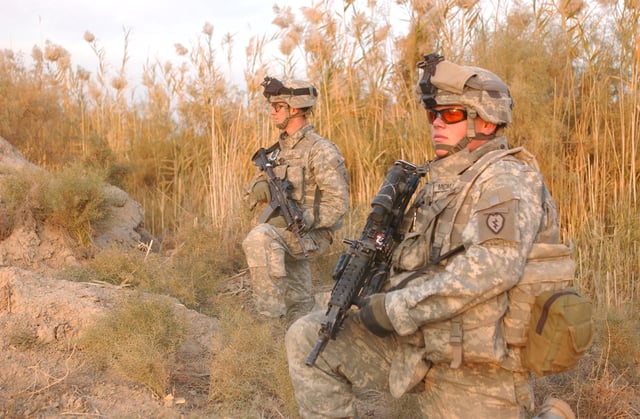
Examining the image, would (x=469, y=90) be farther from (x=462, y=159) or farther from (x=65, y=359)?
(x=65, y=359)

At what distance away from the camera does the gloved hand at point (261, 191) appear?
16.0 ft

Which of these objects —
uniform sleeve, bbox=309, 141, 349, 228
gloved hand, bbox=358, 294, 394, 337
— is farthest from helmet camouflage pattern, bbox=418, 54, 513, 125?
uniform sleeve, bbox=309, 141, 349, 228

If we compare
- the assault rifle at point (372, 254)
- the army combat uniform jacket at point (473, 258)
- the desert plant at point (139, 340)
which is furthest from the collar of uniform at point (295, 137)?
the army combat uniform jacket at point (473, 258)

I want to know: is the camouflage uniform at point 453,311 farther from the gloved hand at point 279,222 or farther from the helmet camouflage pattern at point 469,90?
the gloved hand at point 279,222

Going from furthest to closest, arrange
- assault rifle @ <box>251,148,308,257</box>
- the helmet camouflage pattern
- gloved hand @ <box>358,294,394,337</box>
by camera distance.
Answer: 1. assault rifle @ <box>251,148,308,257</box>
2. the helmet camouflage pattern
3. gloved hand @ <box>358,294,394,337</box>

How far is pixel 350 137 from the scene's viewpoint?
7027 mm

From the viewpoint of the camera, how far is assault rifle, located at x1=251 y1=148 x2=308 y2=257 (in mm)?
4684

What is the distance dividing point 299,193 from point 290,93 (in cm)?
77

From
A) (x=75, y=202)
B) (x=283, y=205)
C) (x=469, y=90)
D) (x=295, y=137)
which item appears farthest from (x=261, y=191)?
(x=469, y=90)

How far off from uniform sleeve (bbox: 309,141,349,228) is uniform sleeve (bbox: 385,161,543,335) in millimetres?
2346

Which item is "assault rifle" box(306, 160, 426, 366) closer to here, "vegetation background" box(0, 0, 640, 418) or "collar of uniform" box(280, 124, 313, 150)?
"vegetation background" box(0, 0, 640, 418)

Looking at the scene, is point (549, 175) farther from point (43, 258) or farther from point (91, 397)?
point (43, 258)

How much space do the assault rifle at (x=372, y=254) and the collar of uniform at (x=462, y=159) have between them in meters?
0.19

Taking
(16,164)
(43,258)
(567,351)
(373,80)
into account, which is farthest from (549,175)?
(16,164)
